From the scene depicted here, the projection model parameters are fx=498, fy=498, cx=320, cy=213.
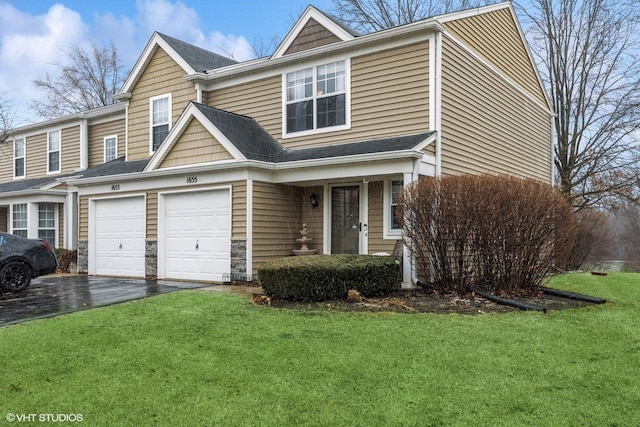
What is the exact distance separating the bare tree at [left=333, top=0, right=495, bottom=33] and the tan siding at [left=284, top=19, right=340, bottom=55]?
15164 mm

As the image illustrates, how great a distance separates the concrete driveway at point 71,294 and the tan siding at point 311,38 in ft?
21.4

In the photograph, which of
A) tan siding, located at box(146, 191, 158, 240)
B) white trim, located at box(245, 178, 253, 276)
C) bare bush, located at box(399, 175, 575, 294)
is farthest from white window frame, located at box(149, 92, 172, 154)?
bare bush, located at box(399, 175, 575, 294)

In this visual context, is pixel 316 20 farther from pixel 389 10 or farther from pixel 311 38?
pixel 389 10

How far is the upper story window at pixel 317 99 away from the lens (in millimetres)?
12211

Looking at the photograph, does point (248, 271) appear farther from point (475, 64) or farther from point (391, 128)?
point (475, 64)

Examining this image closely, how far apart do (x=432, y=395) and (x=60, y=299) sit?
7641 millimetres

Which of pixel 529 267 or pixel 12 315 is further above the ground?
pixel 529 267

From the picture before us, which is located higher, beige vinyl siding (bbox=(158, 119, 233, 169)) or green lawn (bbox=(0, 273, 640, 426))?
beige vinyl siding (bbox=(158, 119, 233, 169))

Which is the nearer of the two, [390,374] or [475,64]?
[390,374]

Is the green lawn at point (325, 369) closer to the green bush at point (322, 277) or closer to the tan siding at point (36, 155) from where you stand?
the green bush at point (322, 277)

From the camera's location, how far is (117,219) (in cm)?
1403

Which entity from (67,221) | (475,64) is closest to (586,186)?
(475,64)

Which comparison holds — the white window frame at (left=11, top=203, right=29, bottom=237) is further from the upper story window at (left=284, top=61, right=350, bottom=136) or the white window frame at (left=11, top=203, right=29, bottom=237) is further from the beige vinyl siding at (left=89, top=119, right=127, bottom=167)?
the upper story window at (left=284, top=61, right=350, bottom=136)

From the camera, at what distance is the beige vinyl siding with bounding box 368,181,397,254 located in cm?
1140
